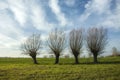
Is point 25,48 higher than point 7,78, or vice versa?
point 25,48

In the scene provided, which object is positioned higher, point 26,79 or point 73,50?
point 73,50

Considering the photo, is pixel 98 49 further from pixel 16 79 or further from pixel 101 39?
pixel 16 79

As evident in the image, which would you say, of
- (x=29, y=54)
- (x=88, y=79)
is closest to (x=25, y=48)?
(x=29, y=54)

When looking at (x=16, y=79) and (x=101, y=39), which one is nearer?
(x=16, y=79)

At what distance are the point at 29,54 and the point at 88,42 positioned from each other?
2079cm

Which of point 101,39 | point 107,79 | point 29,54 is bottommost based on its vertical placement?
point 107,79

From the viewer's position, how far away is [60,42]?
2554 inches

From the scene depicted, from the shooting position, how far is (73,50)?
62.8 m

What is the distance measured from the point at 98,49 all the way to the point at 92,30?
6.96m

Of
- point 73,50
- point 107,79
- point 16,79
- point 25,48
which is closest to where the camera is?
point 107,79

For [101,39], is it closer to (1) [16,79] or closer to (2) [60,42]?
(2) [60,42]

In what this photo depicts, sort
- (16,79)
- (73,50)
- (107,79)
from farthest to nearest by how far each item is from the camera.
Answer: (73,50) → (16,79) → (107,79)

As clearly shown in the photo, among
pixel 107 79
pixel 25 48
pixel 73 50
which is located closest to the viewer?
pixel 107 79

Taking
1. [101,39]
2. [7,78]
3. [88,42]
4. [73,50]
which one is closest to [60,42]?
[73,50]
